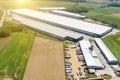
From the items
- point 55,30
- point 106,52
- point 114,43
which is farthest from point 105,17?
point 106,52

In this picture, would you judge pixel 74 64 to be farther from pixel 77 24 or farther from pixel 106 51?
pixel 77 24

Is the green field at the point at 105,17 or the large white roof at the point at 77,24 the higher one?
the green field at the point at 105,17

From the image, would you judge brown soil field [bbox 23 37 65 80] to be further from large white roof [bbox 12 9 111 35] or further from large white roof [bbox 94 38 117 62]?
large white roof [bbox 12 9 111 35]

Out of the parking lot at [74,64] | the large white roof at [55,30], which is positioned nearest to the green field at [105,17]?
the large white roof at [55,30]

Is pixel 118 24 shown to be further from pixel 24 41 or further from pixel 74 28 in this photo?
pixel 24 41

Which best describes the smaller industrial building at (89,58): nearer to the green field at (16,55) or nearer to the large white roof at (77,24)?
the large white roof at (77,24)
